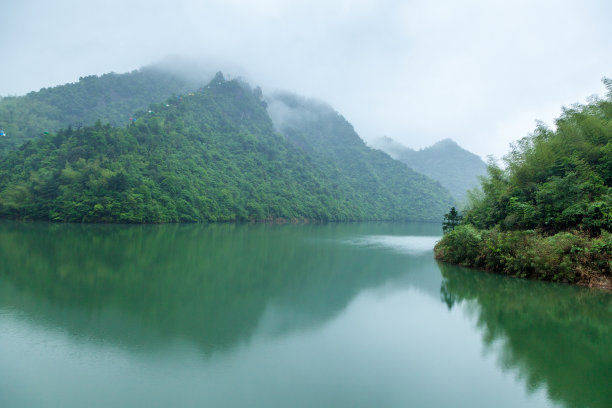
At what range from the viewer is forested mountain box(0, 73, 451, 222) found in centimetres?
4000

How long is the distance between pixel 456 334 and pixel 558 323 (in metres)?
3.03

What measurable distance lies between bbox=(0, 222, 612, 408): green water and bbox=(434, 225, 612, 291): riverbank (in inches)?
36.8

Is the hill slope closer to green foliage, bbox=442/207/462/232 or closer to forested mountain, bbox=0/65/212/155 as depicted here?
forested mountain, bbox=0/65/212/155

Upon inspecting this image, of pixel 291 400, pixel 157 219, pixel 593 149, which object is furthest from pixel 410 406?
pixel 157 219

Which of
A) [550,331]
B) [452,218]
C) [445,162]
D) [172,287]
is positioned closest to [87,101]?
[452,218]

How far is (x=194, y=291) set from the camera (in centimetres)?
1141

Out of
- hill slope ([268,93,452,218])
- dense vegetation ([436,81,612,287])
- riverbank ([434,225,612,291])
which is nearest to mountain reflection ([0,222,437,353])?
riverbank ([434,225,612,291])

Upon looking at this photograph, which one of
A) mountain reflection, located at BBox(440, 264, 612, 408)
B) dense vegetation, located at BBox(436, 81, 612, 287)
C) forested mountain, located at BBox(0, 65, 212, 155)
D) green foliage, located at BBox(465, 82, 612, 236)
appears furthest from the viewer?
forested mountain, located at BBox(0, 65, 212, 155)

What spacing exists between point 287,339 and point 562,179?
14.3 m

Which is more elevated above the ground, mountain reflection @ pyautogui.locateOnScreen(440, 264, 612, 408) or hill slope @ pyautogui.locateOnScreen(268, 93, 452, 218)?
hill slope @ pyautogui.locateOnScreen(268, 93, 452, 218)

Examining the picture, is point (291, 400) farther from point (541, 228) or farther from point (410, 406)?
point (541, 228)

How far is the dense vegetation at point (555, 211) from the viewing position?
1364cm

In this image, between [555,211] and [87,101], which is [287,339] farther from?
[87,101]

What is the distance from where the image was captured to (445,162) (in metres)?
163
